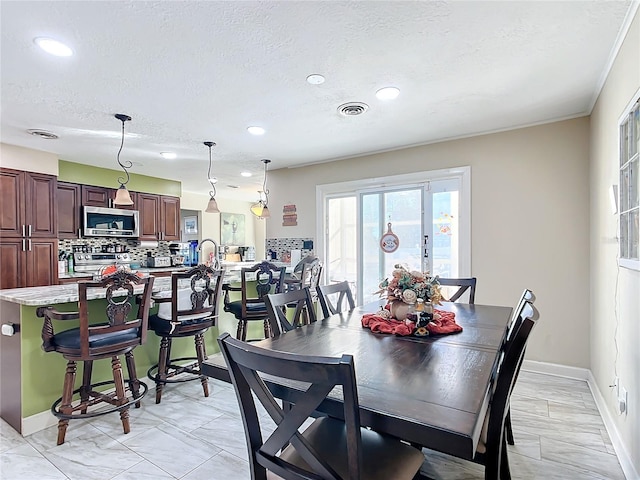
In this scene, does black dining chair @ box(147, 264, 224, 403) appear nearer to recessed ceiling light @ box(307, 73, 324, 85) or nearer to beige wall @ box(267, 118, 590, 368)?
recessed ceiling light @ box(307, 73, 324, 85)

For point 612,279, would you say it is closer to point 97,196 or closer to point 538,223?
point 538,223

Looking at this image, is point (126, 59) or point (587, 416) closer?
point (126, 59)

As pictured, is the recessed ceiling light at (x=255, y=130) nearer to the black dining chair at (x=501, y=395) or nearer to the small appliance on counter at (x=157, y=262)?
the black dining chair at (x=501, y=395)

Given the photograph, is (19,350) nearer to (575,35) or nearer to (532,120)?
(575,35)

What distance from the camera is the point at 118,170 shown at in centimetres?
530

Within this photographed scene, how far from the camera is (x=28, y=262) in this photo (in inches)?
157

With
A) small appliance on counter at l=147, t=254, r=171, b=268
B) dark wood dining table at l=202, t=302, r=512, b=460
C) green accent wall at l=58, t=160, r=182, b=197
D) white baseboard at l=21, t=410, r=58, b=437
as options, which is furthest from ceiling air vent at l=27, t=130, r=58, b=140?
dark wood dining table at l=202, t=302, r=512, b=460

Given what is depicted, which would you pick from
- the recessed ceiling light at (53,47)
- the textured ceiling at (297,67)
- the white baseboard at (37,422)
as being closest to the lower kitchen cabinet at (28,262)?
the textured ceiling at (297,67)

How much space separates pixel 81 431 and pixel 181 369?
761mm

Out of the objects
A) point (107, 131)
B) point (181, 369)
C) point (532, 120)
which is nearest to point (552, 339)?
point (532, 120)

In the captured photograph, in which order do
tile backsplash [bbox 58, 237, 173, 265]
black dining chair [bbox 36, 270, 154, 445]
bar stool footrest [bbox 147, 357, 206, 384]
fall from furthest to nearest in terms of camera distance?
tile backsplash [bbox 58, 237, 173, 265]
bar stool footrest [bbox 147, 357, 206, 384]
black dining chair [bbox 36, 270, 154, 445]

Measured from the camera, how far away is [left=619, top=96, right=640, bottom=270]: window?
1.77m

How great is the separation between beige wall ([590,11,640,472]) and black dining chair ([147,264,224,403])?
2.70 m

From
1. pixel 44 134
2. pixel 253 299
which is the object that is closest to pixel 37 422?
pixel 253 299
